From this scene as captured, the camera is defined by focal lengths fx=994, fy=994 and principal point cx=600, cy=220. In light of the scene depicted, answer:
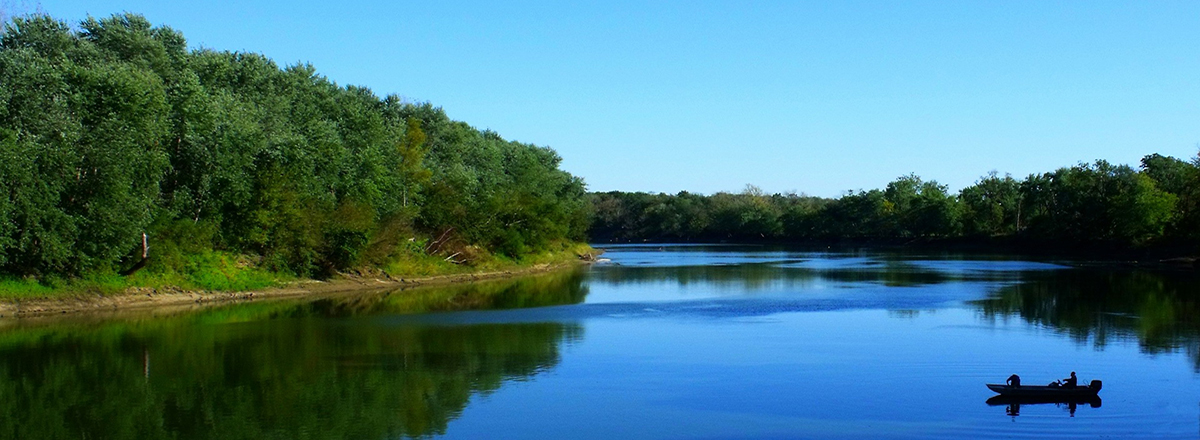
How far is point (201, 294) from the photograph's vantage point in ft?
144

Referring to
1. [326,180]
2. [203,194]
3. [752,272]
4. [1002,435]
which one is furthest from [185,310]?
[752,272]

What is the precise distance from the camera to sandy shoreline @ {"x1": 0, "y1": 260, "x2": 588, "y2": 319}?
36.8 meters

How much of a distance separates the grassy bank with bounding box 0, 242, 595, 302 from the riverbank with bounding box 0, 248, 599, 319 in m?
0.07

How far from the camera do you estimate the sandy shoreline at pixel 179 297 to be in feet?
121

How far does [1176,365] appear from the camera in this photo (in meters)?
24.5

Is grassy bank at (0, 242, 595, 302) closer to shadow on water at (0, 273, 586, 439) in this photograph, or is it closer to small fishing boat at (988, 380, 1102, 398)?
shadow on water at (0, 273, 586, 439)

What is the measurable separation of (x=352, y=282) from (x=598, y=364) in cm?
3067

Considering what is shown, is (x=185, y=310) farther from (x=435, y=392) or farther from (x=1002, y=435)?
(x=1002, y=435)

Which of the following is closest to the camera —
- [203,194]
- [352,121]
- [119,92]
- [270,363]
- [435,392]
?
[435,392]

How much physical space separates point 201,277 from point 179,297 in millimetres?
2138

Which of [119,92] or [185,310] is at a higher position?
[119,92]

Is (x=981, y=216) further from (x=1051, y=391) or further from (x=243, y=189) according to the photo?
(x=1051, y=391)

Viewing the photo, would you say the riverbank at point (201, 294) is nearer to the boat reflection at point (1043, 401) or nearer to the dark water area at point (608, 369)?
the dark water area at point (608, 369)

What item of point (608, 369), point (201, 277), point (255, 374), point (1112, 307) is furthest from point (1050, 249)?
point (255, 374)
